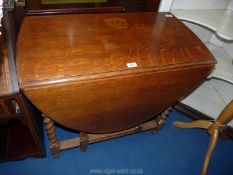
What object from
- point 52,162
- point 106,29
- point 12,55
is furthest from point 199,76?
point 52,162

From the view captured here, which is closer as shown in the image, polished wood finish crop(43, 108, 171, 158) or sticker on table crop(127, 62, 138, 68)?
sticker on table crop(127, 62, 138, 68)

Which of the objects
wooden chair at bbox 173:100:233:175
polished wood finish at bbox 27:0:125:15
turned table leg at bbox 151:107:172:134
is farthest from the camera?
turned table leg at bbox 151:107:172:134

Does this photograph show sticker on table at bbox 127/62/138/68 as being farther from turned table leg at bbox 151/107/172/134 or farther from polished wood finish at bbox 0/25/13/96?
turned table leg at bbox 151/107/172/134

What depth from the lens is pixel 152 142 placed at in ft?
4.99

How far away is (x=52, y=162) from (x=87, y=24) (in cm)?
89

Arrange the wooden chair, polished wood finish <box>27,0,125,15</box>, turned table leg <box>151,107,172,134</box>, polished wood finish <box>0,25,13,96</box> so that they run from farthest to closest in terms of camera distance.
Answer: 1. turned table leg <box>151,107,172,134</box>
2. the wooden chair
3. polished wood finish <box>27,0,125,15</box>
4. polished wood finish <box>0,25,13,96</box>

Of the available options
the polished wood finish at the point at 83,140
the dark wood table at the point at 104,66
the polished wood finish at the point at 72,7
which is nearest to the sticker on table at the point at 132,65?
the dark wood table at the point at 104,66

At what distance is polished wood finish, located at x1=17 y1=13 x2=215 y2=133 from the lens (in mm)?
829

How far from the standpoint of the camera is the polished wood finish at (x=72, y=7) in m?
1.06

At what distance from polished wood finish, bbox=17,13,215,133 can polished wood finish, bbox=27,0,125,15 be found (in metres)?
0.04

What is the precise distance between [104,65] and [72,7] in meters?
0.45

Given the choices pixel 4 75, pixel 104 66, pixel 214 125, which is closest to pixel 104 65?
pixel 104 66

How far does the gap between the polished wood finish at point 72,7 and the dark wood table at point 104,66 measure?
4 cm

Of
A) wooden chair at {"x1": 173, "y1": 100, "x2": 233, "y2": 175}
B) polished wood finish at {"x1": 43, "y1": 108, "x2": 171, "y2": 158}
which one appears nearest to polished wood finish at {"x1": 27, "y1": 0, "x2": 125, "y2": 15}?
polished wood finish at {"x1": 43, "y1": 108, "x2": 171, "y2": 158}
